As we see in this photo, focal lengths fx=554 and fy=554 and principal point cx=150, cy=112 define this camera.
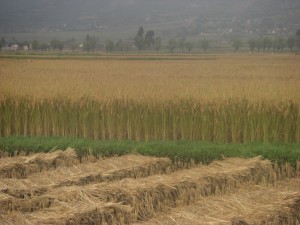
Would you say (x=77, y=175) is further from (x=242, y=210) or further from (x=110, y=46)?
(x=110, y=46)

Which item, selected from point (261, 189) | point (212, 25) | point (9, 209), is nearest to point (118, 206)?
point (9, 209)

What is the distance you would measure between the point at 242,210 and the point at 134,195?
6.34 feet

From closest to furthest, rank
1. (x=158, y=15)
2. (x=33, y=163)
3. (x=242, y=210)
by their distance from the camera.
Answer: (x=242, y=210) < (x=33, y=163) < (x=158, y=15)

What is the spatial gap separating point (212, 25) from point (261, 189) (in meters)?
150

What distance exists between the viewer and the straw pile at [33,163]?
38.4 feet

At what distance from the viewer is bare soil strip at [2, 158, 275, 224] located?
799cm

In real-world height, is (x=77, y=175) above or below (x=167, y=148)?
above

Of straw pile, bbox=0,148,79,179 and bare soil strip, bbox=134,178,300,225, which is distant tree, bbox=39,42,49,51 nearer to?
straw pile, bbox=0,148,79,179

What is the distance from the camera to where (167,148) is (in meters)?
14.5

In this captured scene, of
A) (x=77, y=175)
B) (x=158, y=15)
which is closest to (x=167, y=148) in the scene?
(x=77, y=175)

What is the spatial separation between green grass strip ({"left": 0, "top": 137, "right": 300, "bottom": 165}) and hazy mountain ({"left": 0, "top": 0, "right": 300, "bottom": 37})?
11414 cm

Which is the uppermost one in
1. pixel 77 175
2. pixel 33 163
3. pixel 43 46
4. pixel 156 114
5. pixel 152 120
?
pixel 43 46

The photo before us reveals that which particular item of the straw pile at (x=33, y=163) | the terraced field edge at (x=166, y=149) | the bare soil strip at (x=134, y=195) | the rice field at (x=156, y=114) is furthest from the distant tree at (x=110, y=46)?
the bare soil strip at (x=134, y=195)

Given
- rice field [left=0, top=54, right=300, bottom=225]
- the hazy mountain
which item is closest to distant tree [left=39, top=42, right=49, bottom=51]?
the hazy mountain
